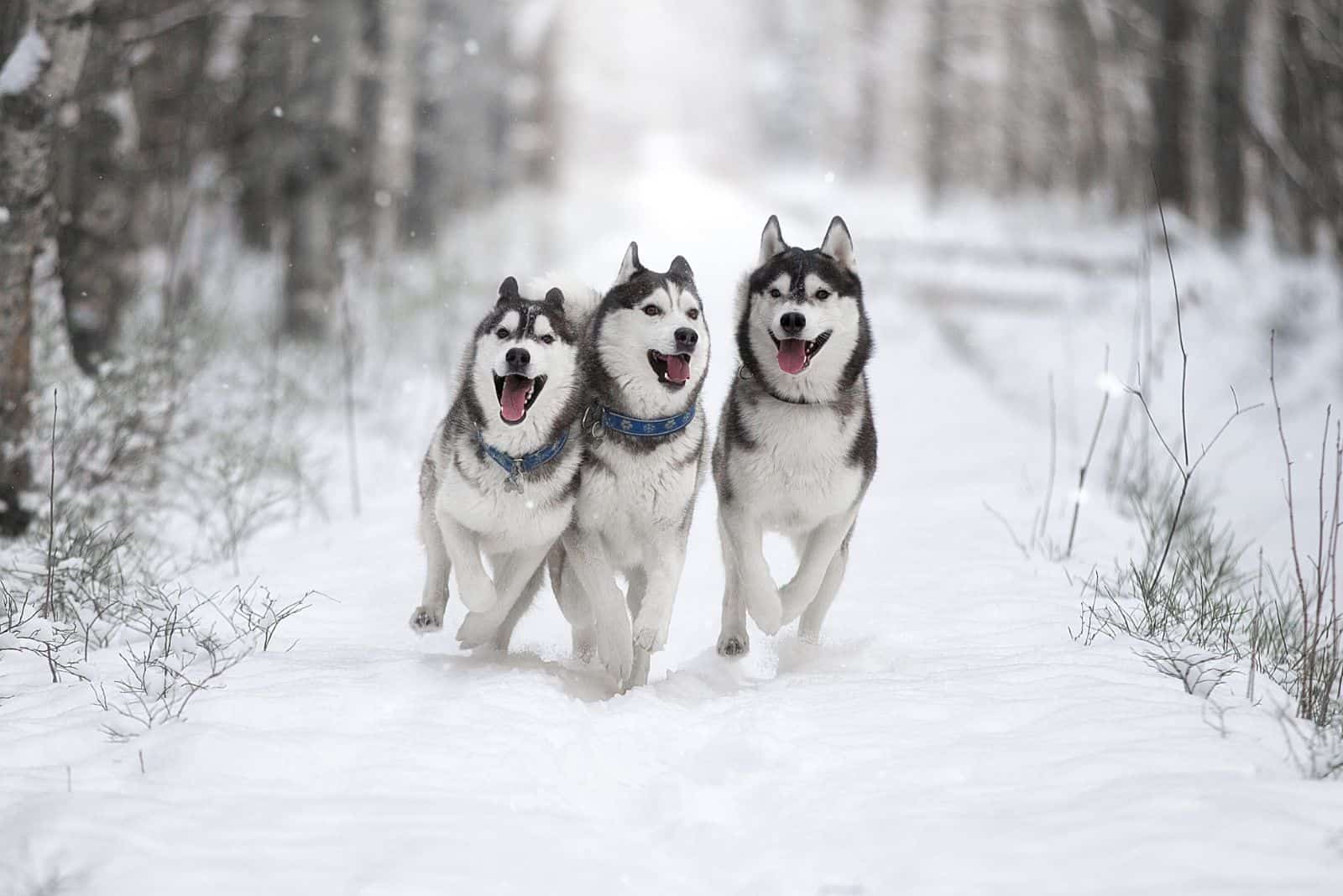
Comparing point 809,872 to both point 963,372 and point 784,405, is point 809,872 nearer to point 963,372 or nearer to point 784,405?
point 784,405

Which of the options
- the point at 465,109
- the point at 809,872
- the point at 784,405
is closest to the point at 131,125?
the point at 784,405

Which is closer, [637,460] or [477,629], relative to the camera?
[637,460]

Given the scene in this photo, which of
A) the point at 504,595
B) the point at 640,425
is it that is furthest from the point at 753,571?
the point at 504,595

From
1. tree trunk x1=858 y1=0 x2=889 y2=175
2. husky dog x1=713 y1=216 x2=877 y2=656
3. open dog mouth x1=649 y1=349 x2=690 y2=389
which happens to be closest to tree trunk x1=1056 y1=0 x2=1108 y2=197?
tree trunk x1=858 y1=0 x2=889 y2=175

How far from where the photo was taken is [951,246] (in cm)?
2203

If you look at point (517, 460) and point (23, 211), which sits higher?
point (23, 211)

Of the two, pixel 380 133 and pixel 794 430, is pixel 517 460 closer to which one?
pixel 794 430

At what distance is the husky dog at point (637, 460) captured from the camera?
3762mm

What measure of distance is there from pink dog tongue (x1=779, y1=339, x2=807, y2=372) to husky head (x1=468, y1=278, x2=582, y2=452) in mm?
790

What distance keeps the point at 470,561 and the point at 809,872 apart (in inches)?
72.5

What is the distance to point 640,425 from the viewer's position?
12.4 feet

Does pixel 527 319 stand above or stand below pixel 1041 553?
above

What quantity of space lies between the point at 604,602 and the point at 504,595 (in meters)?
0.40

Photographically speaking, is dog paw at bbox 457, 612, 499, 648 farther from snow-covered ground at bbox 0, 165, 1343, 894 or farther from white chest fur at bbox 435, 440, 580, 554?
white chest fur at bbox 435, 440, 580, 554
